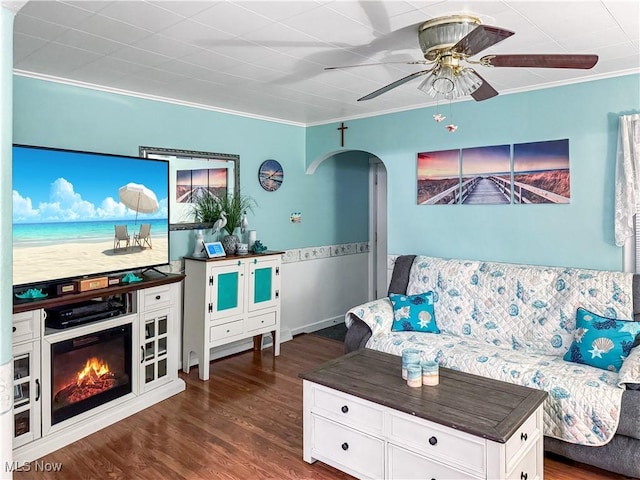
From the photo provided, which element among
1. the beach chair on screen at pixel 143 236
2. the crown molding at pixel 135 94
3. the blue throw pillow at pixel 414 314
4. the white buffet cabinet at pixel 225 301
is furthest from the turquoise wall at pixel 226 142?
the blue throw pillow at pixel 414 314

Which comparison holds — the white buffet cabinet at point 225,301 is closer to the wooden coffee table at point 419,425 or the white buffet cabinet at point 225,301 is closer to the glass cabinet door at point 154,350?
the glass cabinet door at point 154,350

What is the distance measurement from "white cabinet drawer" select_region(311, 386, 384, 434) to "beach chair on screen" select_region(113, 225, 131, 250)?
1.76 metres

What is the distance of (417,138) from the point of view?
429 centimetres

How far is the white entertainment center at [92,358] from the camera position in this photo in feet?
8.71

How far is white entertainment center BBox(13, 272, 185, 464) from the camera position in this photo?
104 inches

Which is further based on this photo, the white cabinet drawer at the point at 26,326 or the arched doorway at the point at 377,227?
the arched doorway at the point at 377,227

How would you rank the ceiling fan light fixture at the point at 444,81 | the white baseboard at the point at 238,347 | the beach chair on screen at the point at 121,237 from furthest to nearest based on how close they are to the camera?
the white baseboard at the point at 238,347, the beach chair on screen at the point at 121,237, the ceiling fan light fixture at the point at 444,81

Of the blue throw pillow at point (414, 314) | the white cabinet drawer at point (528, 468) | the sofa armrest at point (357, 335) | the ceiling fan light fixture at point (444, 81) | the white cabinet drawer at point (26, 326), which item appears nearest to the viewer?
the white cabinet drawer at point (528, 468)

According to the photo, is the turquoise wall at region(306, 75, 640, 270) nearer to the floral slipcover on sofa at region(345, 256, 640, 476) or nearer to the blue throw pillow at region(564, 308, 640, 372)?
the floral slipcover on sofa at region(345, 256, 640, 476)

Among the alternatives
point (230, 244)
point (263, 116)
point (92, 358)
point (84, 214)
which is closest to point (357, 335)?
point (230, 244)

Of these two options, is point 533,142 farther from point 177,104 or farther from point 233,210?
point 177,104

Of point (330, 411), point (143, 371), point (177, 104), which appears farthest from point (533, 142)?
point (143, 371)

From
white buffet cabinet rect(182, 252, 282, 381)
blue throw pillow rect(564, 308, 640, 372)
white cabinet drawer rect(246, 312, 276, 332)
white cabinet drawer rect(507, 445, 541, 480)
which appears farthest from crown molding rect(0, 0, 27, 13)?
blue throw pillow rect(564, 308, 640, 372)

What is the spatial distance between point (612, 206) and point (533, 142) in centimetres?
75
